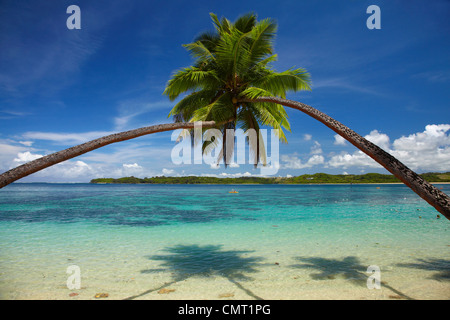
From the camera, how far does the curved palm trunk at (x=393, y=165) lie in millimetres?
3020

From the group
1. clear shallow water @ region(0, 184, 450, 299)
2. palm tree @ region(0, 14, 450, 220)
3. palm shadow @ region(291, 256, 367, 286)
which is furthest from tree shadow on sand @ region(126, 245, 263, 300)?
palm tree @ region(0, 14, 450, 220)

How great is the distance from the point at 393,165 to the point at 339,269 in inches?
166

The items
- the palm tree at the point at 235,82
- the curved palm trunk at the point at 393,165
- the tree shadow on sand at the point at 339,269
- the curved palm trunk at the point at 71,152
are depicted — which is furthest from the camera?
the palm tree at the point at 235,82

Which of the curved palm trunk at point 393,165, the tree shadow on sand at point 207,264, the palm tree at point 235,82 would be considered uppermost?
the palm tree at point 235,82

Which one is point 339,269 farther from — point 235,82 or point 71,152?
point 71,152

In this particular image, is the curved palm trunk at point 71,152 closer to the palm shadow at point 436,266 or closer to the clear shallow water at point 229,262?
the clear shallow water at point 229,262

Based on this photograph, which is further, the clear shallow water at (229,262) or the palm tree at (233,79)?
the palm tree at (233,79)

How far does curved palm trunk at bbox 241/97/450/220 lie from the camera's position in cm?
302

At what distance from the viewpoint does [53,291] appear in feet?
17.5

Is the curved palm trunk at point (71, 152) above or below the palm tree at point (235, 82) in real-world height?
below

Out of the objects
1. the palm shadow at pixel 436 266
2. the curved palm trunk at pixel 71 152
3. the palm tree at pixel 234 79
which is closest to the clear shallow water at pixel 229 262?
the palm shadow at pixel 436 266

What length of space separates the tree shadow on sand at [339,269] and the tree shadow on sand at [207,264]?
1.36 m
